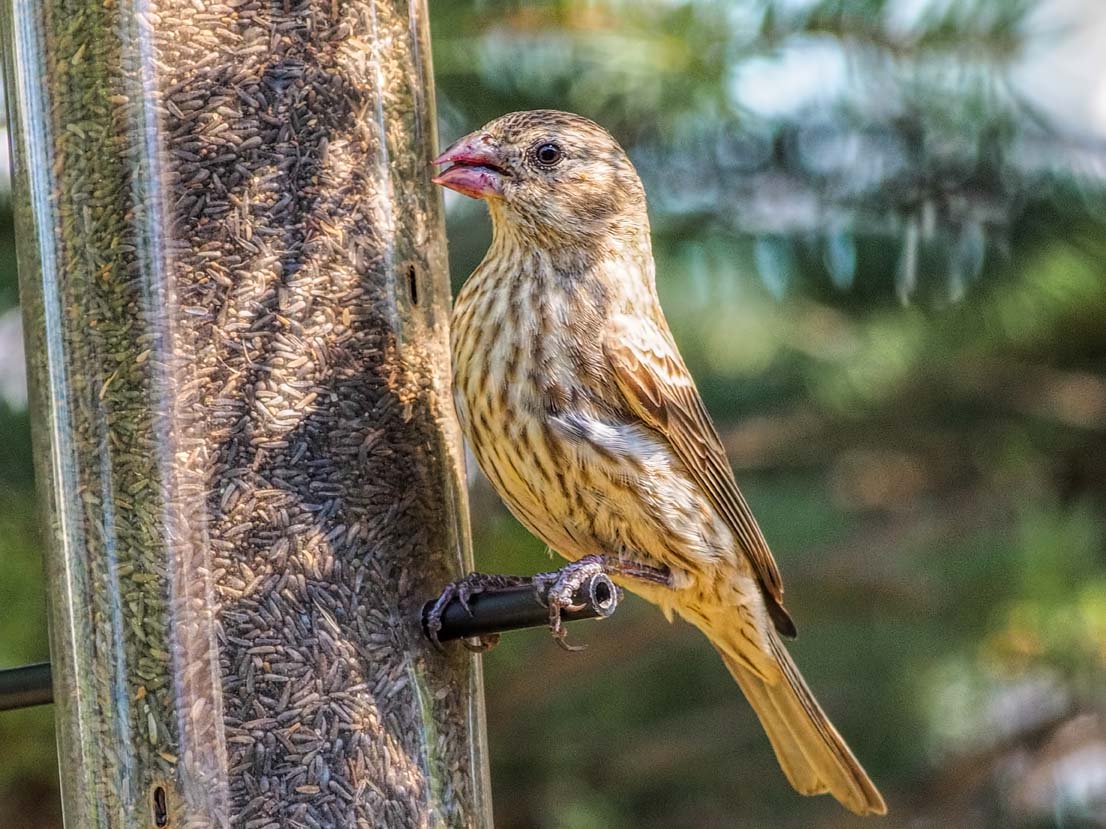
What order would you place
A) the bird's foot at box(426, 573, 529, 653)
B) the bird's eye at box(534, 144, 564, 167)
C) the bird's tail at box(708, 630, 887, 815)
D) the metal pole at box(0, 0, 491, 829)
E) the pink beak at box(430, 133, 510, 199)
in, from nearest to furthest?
the metal pole at box(0, 0, 491, 829) → the bird's foot at box(426, 573, 529, 653) → the pink beak at box(430, 133, 510, 199) → the bird's eye at box(534, 144, 564, 167) → the bird's tail at box(708, 630, 887, 815)

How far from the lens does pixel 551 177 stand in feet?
12.8

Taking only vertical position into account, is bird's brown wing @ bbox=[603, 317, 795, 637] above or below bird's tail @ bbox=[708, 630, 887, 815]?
above

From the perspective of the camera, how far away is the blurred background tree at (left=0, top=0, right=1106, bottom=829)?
4.37 meters

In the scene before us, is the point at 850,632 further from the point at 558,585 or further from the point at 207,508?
the point at 207,508

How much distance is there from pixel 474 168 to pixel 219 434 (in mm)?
883

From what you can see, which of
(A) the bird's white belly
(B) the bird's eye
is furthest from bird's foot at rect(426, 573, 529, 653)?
(B) the bird's eye

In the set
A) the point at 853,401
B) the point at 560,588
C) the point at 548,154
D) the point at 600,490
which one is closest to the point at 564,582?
the point at 560,588

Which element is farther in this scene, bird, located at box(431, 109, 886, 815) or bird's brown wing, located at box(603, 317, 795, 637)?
bird's brown wing, located at box(603, 317, 795, 637)

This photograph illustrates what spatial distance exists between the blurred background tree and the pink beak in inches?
24.9

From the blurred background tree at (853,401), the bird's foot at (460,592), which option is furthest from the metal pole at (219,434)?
the blurred background tree at (853,401)

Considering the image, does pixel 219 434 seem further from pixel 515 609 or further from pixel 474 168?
pixel 474 168

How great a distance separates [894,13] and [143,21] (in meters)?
1.99

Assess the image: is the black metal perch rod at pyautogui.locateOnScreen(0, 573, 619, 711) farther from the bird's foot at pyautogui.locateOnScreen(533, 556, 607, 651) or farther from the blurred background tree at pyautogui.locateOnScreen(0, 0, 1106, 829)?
the blurred background tree at pyautogui.locateOnScreen(0, 0, 1106, 829)

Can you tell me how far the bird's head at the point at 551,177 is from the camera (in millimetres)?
3771
